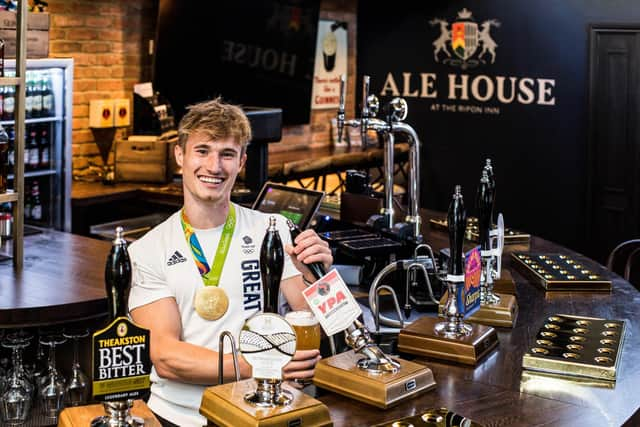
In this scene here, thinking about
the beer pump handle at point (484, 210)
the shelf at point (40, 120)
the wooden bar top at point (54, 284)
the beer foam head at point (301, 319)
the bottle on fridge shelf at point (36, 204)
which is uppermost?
the shelf at point (40, 120)

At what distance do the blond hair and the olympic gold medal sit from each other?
1.42 feet

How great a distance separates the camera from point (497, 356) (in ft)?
8.51

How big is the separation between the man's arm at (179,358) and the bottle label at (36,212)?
366 cm

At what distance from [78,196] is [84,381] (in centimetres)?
236

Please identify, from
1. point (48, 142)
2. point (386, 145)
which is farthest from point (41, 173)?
point (386, 145)

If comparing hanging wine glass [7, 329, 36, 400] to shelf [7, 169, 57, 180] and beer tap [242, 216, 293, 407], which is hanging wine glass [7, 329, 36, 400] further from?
shelf [7, 169, 57, 180]

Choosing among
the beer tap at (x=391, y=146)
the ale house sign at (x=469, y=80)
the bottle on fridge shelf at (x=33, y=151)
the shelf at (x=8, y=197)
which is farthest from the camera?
the ale house sign at (x=469, y=80)

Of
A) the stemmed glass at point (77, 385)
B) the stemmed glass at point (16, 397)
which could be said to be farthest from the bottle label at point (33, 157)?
the stemmed glass at point (16, 397)

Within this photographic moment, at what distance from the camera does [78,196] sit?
6031mm

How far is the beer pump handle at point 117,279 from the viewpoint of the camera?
1775 mm

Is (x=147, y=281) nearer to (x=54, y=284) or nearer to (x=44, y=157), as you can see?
(x=54, y=284)

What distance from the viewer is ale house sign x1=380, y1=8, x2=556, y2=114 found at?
8211 millimetres

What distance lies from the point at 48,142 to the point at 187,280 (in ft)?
12.0

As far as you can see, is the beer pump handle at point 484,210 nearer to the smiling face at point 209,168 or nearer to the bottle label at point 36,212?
the smiling face at point 209,168
